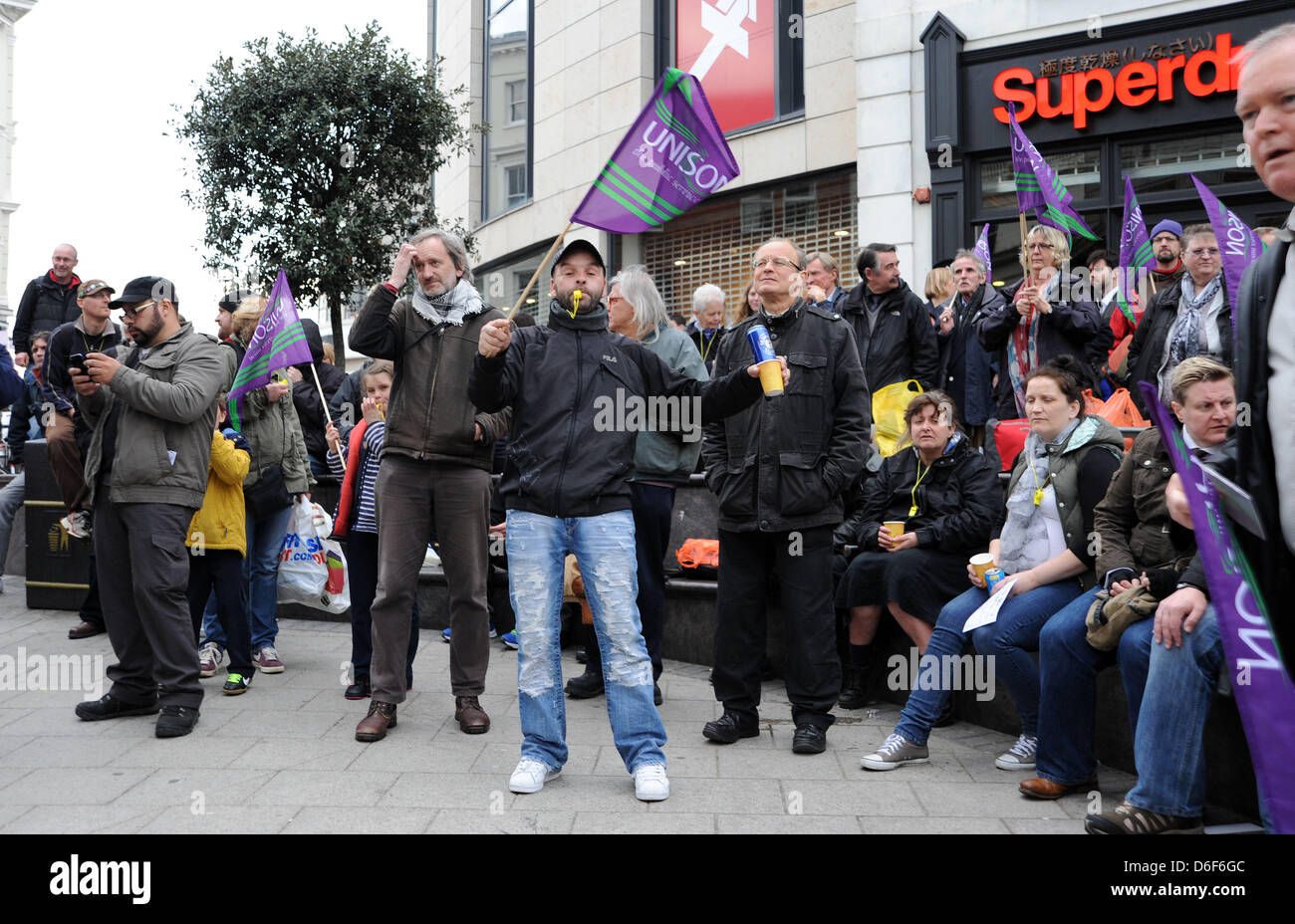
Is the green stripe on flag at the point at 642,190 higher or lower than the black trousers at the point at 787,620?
higher

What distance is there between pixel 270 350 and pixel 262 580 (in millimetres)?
1579

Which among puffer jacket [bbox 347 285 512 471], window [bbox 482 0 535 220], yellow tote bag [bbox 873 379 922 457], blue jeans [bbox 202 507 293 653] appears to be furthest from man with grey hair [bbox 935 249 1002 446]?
window [bbox 482 0 535 220]

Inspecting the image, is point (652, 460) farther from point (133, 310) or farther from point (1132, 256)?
point (1132, 256)

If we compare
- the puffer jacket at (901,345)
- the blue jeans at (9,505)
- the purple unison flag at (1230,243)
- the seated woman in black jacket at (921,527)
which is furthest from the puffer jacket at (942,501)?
the blue jeans at (9,505)

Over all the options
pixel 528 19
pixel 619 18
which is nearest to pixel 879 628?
pixel 619 18

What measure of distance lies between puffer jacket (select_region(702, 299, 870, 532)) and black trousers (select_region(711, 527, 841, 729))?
0.46ft

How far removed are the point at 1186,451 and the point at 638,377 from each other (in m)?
2.86

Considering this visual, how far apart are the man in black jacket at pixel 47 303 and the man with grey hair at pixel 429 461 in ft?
22.6

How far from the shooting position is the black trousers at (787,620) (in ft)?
17.4

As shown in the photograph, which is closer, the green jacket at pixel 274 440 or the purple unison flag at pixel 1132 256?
the green jacket at pixel 274 440

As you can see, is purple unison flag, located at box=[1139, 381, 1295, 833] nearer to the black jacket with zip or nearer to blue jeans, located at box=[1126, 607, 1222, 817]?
blue jeans, located at box=[1126, 607, 1222, 817]

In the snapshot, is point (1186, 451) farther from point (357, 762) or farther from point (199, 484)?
point (199, 484)

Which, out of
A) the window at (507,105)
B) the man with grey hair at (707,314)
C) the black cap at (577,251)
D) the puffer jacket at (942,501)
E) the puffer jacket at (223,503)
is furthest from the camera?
the window at (507,105)

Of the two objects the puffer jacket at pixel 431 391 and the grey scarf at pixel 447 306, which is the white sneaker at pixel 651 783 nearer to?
the puffer jacket at pixel 431 391
